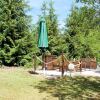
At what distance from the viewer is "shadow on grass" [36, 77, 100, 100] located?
12.2 m

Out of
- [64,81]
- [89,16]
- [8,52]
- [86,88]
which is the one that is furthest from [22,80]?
[8,52]

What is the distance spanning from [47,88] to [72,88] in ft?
4.18

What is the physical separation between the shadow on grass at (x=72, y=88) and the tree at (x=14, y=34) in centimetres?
853

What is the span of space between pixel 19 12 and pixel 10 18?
915 millimetres

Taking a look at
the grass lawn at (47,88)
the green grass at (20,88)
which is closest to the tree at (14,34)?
the grass lawn at (47,88)

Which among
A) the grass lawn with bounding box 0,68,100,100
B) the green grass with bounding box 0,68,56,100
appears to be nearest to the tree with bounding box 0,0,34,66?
the grass lawn with bounding box 0,68,100,100

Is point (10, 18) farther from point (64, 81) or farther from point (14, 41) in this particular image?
point (64, 81)

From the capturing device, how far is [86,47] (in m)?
29.8

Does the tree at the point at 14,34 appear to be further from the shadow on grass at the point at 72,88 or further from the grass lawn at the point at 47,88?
the shadow on grass at the point at 72,88

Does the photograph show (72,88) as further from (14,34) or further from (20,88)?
(14,34)

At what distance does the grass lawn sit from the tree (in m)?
7.69

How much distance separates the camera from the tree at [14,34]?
77.7 feet

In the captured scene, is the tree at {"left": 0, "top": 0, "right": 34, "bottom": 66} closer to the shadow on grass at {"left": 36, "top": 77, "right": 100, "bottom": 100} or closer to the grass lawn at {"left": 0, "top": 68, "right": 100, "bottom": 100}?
Result: the grass lawn at {"left": 0, "top": 68, "right": 100, "bottom": 100}

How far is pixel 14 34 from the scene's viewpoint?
24000 millimetres
